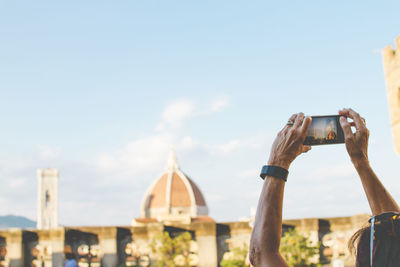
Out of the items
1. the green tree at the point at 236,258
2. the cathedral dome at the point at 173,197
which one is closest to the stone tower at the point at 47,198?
the cathedral dome at the point at 173,197

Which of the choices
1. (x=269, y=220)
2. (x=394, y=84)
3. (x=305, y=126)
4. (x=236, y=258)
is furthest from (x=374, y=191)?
(x=394, y=84)

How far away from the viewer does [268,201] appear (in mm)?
2191

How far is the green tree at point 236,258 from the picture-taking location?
56.4 feet

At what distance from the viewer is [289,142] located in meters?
2.41

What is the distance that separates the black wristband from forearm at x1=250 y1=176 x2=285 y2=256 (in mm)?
22

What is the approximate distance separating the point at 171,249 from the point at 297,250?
157 inches

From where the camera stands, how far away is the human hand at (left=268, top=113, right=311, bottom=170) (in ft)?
7.77

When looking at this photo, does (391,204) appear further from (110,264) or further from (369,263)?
(110,264)

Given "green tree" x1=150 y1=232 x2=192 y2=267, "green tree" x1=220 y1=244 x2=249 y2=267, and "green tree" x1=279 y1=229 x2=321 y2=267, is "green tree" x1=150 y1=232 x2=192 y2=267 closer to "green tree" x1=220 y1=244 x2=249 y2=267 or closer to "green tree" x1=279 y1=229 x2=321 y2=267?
"green tree" x1=220 y1=244 x2=249 y2=267

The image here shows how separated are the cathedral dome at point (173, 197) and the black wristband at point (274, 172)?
102 metres

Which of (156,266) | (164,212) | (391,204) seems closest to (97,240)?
(156,266)

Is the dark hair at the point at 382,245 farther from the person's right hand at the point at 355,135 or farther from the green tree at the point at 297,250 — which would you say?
the green tree at the point at 297,250

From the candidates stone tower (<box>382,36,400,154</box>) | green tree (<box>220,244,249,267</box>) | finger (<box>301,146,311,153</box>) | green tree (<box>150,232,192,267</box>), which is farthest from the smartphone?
stone tower (<box>382,36,400,154</box>)

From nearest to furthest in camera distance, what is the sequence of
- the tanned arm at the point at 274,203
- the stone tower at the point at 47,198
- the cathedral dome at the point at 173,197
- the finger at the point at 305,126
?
1. the tanned arm at the point at 274,203
2. the finger at the point at 305,126
3. the cathedral dome at the point at 173,197
4. the stone tower at the point at 47,198
